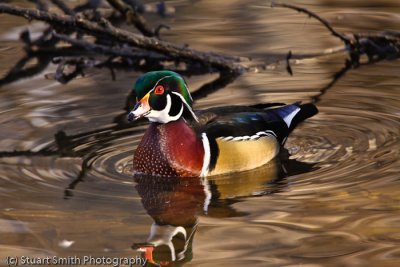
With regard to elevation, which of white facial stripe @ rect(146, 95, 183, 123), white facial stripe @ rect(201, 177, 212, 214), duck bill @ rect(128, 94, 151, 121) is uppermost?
duck bill @ rect(128, 94, 151, 121)

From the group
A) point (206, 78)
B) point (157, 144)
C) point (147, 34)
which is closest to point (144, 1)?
point (147, 34)

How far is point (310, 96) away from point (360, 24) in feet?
9.25

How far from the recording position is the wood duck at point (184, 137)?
24.2 ft

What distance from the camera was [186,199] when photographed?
22.6 feet

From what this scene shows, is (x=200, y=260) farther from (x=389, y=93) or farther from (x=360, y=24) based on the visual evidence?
(x=360, y=24)

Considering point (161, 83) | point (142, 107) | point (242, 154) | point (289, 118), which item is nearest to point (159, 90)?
point (161, 83)

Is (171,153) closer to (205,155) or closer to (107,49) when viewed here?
(205,155)

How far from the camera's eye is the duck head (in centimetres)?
736

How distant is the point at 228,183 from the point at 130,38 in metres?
2.80

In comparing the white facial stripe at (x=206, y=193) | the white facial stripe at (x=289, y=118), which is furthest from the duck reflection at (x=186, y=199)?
the white facial stripe at (x=289, y=118)

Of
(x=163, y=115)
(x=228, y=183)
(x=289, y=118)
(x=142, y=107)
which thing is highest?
(x=142, y=107)

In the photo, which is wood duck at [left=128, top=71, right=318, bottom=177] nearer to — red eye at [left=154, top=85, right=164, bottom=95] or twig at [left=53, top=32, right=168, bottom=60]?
red eye at [left=154, top=85, right=164, bottom=95]

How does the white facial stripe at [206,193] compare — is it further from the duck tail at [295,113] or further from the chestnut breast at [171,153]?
the duck tail at [295,113]

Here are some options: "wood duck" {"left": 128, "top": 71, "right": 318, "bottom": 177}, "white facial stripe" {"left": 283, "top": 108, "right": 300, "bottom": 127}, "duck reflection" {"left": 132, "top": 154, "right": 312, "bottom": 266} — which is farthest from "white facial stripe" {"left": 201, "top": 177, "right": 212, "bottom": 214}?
"white facial stripe" {"left": 283, "top": 108, "right": 300, "bottom": 127}
